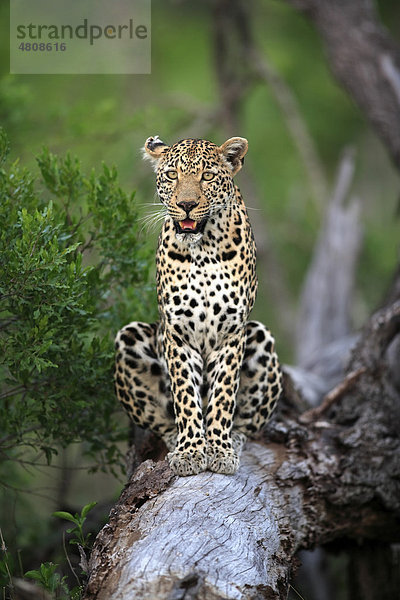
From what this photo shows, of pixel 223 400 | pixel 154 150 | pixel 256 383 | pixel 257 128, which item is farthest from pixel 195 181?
pixel 257 128

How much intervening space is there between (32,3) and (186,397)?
35.7 feet

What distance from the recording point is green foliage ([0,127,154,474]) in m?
5.99

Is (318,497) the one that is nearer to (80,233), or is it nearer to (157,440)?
(157,440)

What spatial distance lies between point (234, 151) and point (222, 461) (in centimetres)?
236

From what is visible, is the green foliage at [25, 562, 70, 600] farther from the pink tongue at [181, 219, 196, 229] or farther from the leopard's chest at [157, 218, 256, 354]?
the pink tongue at [181, 219, 196, 229]

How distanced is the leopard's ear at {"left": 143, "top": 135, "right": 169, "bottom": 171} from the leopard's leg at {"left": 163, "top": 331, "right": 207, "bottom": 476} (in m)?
1.38

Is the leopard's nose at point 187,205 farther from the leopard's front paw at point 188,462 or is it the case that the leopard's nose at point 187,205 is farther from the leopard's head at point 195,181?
the leopard's front paw at point 188,462

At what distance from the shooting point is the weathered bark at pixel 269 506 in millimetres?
4832

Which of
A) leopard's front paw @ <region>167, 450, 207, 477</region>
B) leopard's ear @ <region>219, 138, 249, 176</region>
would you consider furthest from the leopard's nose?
leopard's front paw @ <region>167, 450, 207, 477</region>

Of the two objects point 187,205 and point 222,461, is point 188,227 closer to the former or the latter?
point 187,205

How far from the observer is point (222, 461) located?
6051 mm

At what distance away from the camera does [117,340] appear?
673 cm

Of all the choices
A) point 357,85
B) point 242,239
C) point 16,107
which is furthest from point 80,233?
point 357,85

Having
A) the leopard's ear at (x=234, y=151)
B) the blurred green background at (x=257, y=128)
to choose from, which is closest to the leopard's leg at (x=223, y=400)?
the leopard's ear at (x=234, y=151)
